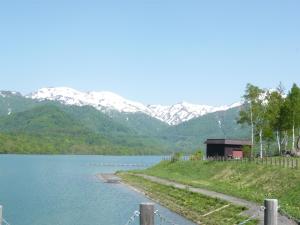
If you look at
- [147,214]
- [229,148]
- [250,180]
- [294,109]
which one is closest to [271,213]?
[147,214]

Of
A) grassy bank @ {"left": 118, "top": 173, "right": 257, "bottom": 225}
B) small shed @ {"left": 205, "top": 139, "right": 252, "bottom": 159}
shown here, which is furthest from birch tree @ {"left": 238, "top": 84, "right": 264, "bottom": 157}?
grassy bank @ {"left": 118, "top": 173, "right": 257, "bottom": 225}

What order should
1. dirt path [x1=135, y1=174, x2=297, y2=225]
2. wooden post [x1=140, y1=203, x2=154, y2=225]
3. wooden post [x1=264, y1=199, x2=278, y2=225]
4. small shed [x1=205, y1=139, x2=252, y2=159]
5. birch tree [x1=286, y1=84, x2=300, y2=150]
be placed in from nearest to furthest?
wooden post [x1=140, y1=203, x2=154, y2=225] < wooden post [x1=264, y1=199, x2=278, y2=225] < dirt path [x1=135, y1=174, x2=297, y2=225] < birch tree [x1=286, y1=84, x2=300, y2=150] < small shed [x1=205, y1=139, x2=252, y2=159]

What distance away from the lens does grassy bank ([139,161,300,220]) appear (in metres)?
54.2

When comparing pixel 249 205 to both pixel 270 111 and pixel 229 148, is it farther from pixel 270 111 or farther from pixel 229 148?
pixel 229 148

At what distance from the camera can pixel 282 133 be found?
129 meters

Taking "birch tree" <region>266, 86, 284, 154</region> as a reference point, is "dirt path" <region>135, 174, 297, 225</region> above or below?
below

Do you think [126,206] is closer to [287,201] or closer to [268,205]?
[287,201]

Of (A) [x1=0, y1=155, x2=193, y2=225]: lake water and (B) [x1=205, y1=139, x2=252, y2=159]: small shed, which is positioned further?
(B) [x1=205, y1=139, x2=252, y2=159]: small shed

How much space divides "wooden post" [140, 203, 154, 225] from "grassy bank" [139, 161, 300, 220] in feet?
73.6

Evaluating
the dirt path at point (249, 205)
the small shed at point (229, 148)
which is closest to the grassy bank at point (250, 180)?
the dirt path at point (249, 205)

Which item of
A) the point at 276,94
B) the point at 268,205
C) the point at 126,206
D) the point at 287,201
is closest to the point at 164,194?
the point at 126,206

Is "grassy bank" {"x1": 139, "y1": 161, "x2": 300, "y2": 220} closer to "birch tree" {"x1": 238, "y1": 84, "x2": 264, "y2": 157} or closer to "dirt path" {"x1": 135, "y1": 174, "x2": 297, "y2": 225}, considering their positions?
"dirt path" {"x1": 135, "y1": 174, "x2": 297, "y2": 225}

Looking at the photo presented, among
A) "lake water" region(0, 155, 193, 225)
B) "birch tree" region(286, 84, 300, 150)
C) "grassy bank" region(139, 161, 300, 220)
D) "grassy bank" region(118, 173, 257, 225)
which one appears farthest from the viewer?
"birch tree" region(286, 84, 300, 150)

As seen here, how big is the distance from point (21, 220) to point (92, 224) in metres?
9.14
